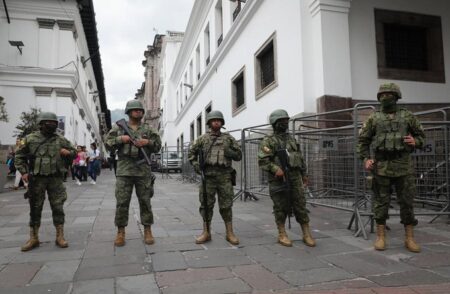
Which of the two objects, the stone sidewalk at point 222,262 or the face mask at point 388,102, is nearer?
the stone sidewalk at point 222,262

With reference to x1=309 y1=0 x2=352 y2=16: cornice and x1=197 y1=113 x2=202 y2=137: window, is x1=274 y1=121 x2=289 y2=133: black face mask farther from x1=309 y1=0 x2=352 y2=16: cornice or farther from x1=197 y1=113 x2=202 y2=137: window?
x1=197 y1=113 x2=202 y2=137: window

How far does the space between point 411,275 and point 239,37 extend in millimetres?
13565

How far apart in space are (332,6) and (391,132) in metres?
6.38

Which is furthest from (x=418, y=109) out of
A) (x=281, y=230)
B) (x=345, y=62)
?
(x=281, y=230)

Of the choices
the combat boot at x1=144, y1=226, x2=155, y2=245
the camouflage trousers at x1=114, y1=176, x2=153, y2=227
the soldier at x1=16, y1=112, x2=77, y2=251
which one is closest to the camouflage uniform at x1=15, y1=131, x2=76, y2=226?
the soldier at x1=16, y1=112, x2=77, y2=251

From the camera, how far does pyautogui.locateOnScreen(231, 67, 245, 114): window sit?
16.5m

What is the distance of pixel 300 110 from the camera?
1073cm

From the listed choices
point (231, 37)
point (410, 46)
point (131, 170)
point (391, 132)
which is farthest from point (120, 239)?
point (231, 37)

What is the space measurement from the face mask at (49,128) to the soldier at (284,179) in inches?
111

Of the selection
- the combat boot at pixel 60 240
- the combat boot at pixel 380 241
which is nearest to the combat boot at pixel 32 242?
the combat boot at pixel 60 240

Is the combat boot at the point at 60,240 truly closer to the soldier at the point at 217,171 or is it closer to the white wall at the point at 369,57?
the soldier at the point at 217,171

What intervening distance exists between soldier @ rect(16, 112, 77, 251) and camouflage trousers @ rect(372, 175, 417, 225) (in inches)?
158

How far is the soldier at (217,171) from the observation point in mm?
5609

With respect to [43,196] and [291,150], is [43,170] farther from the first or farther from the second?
[291,150]
